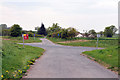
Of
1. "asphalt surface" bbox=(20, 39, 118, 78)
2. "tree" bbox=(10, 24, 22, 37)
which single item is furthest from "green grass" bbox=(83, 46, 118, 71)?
"tree" bbox=(10, 24, 22, 37)

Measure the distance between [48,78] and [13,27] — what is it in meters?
49.4

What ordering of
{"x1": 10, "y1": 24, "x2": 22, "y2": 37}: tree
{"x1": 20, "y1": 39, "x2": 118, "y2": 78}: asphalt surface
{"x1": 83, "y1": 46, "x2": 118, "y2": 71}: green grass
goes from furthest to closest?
{"x1": 10, "y1": 24, "x2": 22, "y2": 37}: tree
{"x1": 83, "y1": 46, "x2": 118, "y2": 71}: green grass
{"x1": 20, "y1": 39, "x2": 118, "y2": 78}: asphalt surface

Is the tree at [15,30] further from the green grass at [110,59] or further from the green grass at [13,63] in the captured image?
the green grass at [110,59]

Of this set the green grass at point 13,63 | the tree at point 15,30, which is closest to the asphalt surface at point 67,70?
the green grass at point 13,63

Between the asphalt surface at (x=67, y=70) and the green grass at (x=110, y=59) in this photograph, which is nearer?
the asphalt surface at (x=67, y=70)

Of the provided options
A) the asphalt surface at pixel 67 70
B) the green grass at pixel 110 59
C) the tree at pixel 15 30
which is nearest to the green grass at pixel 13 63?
the asphalt surface at pixel 67 70

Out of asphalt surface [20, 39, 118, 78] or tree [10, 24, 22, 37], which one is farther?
tree [10, 24, 22, 37]

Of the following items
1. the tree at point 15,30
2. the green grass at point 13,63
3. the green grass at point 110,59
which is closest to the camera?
the green grass at point 13,63

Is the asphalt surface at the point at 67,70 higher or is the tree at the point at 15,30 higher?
the tree at the point at 15,30

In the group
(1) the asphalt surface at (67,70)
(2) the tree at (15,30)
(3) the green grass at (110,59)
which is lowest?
(1) the asphalt surface at (67,70)

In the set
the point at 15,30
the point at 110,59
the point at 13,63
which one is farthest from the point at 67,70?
the point at 15,30

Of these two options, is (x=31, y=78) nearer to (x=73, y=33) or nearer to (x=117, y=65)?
(x=117, y=65)

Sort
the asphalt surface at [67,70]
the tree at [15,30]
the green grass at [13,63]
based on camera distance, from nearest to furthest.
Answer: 1. the green grass at [13,63]
2. the asphalt surface at [67,70]
3. the tree at [15,30]

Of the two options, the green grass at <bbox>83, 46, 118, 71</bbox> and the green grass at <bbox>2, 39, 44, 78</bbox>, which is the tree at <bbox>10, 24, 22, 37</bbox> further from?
the green grass at <bbox>83, 46, 118, 71</bbox>
